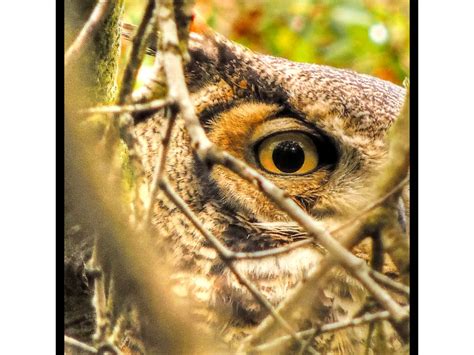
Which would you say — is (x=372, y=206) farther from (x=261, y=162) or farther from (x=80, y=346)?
(x=80, y=346)

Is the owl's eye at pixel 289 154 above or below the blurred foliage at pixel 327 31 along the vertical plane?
below

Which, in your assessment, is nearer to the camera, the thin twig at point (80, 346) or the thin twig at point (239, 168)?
the thin twig at point (239, 168)

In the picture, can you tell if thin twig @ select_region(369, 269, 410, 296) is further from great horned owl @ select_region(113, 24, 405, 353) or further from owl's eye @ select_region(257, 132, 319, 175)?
owl's eye @ select_region(257, 132, 319, 175)

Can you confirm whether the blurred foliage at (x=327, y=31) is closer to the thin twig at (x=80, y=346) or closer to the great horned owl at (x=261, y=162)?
the great horned owl at (x=261, y=162)

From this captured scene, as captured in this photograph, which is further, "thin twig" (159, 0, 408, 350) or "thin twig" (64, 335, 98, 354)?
"thin twig" (64, 335, 98, 354)

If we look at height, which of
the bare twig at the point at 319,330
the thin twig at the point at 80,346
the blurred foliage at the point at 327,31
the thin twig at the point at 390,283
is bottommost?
the thin twig at the point at 80,346

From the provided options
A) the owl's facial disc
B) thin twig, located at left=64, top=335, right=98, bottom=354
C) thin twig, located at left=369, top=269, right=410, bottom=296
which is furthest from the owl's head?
thin twig, located at left=64, top=335, right=98, bottom=354

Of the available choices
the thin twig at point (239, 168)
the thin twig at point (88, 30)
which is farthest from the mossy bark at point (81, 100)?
the thin twig at point (239, 168)
